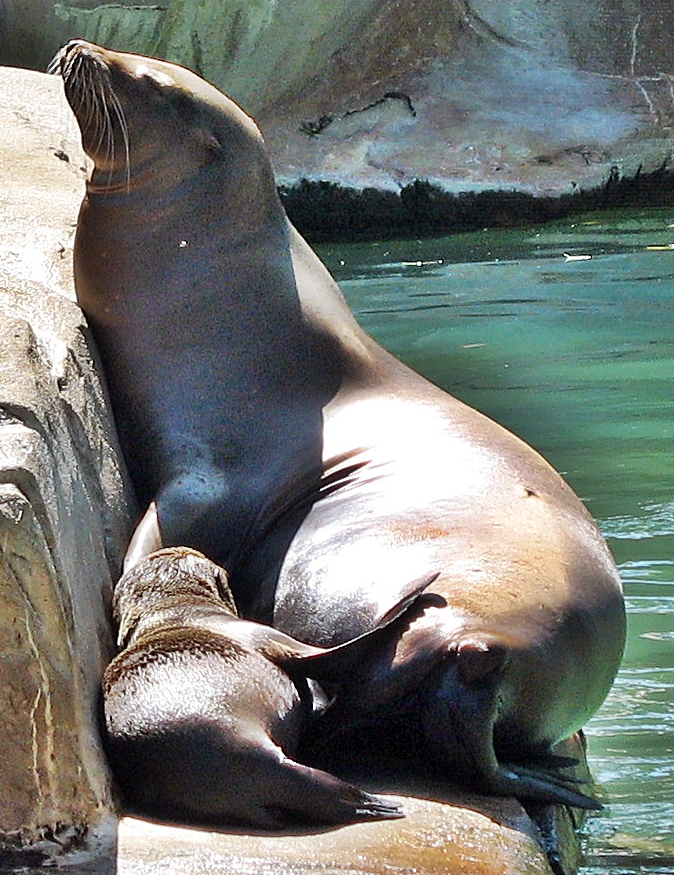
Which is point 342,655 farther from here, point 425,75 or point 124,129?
point 425,75

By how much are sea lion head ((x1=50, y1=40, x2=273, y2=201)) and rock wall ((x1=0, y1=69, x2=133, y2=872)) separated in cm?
70

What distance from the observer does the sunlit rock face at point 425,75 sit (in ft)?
49.6

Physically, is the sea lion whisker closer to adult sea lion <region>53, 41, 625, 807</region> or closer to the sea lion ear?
adult sea lion <region>53, 41, 625, 807</region>

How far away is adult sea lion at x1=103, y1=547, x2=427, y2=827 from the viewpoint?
3227 mm

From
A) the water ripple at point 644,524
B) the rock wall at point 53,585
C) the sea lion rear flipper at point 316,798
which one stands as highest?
the rock wall at point 53,585

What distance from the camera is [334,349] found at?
5090 mm

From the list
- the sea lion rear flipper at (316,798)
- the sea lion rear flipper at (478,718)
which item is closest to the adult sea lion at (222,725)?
the sea lion rear flipper at (316,798)

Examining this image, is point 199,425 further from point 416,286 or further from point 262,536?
point 416,286

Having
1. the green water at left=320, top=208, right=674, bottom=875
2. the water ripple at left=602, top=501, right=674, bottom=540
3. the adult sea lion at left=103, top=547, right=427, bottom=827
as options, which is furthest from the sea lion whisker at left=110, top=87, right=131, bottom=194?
the water ripple at left=602, top=501, right=674, bottom=540

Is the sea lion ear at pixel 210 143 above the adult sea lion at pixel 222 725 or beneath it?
above

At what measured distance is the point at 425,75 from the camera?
16.2m

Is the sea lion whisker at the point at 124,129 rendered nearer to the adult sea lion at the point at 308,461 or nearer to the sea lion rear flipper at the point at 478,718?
the adult sea lion at the point at 308,461

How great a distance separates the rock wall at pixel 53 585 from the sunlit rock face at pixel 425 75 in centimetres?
1066

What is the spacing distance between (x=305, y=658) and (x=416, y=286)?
8498 millimetres
